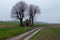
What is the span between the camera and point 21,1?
340 ft

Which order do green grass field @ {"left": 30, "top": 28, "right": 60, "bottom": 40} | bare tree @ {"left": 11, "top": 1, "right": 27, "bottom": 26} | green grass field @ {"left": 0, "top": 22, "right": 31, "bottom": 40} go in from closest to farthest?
green grass field @ {"left": 30, "top": 28, "right": 60, "bottom": 40} → green grass field @ {"left": 0, "top": 22, "right": 31, "bottom": 40} → bare tree @ {"left": 11, "top": 1, "right": 27, "bottom": 26}

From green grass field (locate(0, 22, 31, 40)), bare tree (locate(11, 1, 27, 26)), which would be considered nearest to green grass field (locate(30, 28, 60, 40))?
green grass field (locate(0, 22, 31, 40))

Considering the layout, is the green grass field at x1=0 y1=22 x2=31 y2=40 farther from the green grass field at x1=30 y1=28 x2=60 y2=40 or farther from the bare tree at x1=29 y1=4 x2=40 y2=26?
the bare tree at x1=29 y1=4 x2=40 y2=26

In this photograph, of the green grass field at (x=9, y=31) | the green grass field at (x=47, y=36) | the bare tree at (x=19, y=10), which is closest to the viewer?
the green grass field at (x=47, y=36)

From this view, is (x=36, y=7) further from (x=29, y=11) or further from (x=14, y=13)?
(x=14, y=13)

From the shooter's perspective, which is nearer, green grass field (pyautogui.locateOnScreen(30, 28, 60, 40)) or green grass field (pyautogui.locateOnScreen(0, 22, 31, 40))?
green grass field (pyautogui.locateOnScreen(30, 28, 60, 40))

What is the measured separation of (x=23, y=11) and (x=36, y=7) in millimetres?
21449

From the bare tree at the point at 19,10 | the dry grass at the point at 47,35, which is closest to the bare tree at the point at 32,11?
the bare tree at the point at 19,10

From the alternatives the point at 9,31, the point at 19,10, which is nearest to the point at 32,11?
the point at 19,10

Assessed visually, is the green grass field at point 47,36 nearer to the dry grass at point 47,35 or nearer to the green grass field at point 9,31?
the dry grass at point 47,35

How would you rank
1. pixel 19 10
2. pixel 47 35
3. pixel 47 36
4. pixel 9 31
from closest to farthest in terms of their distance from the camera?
pixel 47 36, pixel 47 35, pixel 9 31, pixel 19 10

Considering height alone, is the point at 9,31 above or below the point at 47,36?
below

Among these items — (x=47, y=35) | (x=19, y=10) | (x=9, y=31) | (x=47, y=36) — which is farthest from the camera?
(x=19, y=10)

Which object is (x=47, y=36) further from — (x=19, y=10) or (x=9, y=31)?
(x=19, y=10)
